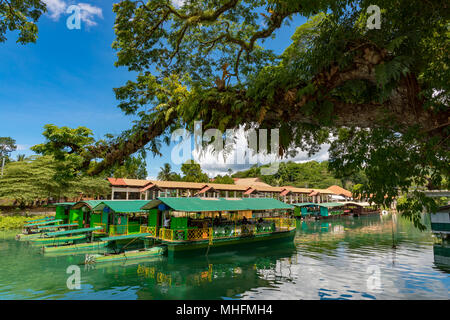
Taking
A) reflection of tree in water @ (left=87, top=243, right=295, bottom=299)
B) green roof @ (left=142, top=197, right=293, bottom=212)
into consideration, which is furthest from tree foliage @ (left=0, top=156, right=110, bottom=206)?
reflection of tree in water @ (left=87, top=243, right=295, bottom=299)

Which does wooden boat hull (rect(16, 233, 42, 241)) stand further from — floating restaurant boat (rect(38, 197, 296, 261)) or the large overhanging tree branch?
the large overhanging tree branch

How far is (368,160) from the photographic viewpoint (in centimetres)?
480

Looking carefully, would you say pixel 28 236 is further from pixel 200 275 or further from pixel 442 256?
pixel 442 256

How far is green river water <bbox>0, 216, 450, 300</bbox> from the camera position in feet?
36.4

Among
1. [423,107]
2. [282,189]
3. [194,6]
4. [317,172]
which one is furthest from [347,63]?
[317,172]

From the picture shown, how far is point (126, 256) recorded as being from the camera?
55.2 feet

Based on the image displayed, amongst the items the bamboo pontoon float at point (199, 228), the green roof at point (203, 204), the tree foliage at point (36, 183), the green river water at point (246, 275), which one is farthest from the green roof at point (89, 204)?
the tree foliage at point (36, 183)

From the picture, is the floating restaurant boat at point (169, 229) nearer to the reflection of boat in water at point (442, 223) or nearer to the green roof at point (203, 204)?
the green roof at point (203, 204)

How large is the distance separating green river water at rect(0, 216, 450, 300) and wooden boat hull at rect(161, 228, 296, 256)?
23.2 inches

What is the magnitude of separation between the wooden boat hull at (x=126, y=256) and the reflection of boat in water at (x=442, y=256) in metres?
17.4

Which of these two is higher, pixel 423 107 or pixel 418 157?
pixel 423 107
